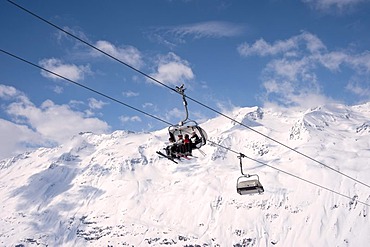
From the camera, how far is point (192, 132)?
88.5 ft

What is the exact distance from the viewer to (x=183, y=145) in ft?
90.5

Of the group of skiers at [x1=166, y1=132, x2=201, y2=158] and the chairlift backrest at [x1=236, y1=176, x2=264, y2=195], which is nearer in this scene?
the group of skiers at [x1=166, y1=132, x2=201, y2=158]

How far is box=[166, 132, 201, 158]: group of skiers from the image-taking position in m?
27.5

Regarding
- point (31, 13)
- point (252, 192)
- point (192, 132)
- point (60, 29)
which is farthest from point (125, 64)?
point (252, 192)

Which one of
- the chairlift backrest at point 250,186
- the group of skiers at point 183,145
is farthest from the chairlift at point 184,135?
the chairlift backrest at point 250,186

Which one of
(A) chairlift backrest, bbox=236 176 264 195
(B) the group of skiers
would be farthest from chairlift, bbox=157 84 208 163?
(A) chairlift backrest, bbox=236 176 264 195

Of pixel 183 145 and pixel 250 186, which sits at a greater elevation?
pixel 250 186

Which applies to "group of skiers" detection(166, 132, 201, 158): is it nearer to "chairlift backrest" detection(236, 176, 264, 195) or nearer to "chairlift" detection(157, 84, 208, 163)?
"chairlift" detection(157, 84, 208, 163)

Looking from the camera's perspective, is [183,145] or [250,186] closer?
[183,145]

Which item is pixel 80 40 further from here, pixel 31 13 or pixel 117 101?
pixel 117 101

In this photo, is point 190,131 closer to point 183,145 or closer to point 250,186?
point 183,145

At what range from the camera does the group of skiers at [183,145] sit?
27.5 meters

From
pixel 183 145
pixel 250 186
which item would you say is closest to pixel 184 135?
pixel 183 145

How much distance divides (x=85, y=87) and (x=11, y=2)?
5.16 meters
